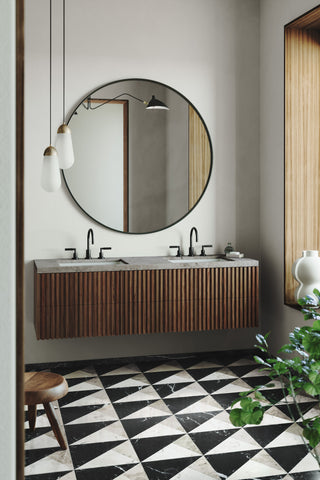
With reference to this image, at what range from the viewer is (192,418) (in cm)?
296

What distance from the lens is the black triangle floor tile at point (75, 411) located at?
296 centimetres

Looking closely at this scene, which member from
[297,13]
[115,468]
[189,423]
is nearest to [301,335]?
[115,468]

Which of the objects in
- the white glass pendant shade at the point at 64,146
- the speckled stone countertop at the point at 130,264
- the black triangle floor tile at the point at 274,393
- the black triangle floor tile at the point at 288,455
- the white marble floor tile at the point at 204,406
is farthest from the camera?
the speckled stone countertop at the point at 130,264

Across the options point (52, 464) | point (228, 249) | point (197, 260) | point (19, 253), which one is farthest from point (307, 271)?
point (19, 253)

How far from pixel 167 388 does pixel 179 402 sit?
10.8 inches

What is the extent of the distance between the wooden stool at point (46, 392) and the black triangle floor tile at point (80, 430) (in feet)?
0.45

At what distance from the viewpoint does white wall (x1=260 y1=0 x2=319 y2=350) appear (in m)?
3.91

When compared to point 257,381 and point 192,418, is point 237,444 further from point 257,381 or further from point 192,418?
point 257,381

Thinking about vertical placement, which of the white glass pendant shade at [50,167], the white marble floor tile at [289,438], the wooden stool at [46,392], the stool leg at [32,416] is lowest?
the white marble floor tile at [289,438]

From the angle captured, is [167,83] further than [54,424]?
Yes

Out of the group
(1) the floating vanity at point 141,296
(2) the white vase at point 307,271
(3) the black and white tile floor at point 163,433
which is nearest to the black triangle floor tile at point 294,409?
(3) the black and white tile floor at point 163,433

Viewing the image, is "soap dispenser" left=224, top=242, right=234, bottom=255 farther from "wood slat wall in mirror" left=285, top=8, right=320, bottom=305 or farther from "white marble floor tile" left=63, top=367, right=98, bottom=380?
"white marble floor tile" left=63, top=367, right=98, bottom=380

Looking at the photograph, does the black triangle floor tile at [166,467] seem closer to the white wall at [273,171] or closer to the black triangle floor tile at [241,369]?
the black triangle floor tile at [241,369]

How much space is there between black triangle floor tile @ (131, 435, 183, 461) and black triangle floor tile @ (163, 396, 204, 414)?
0.37 meters
